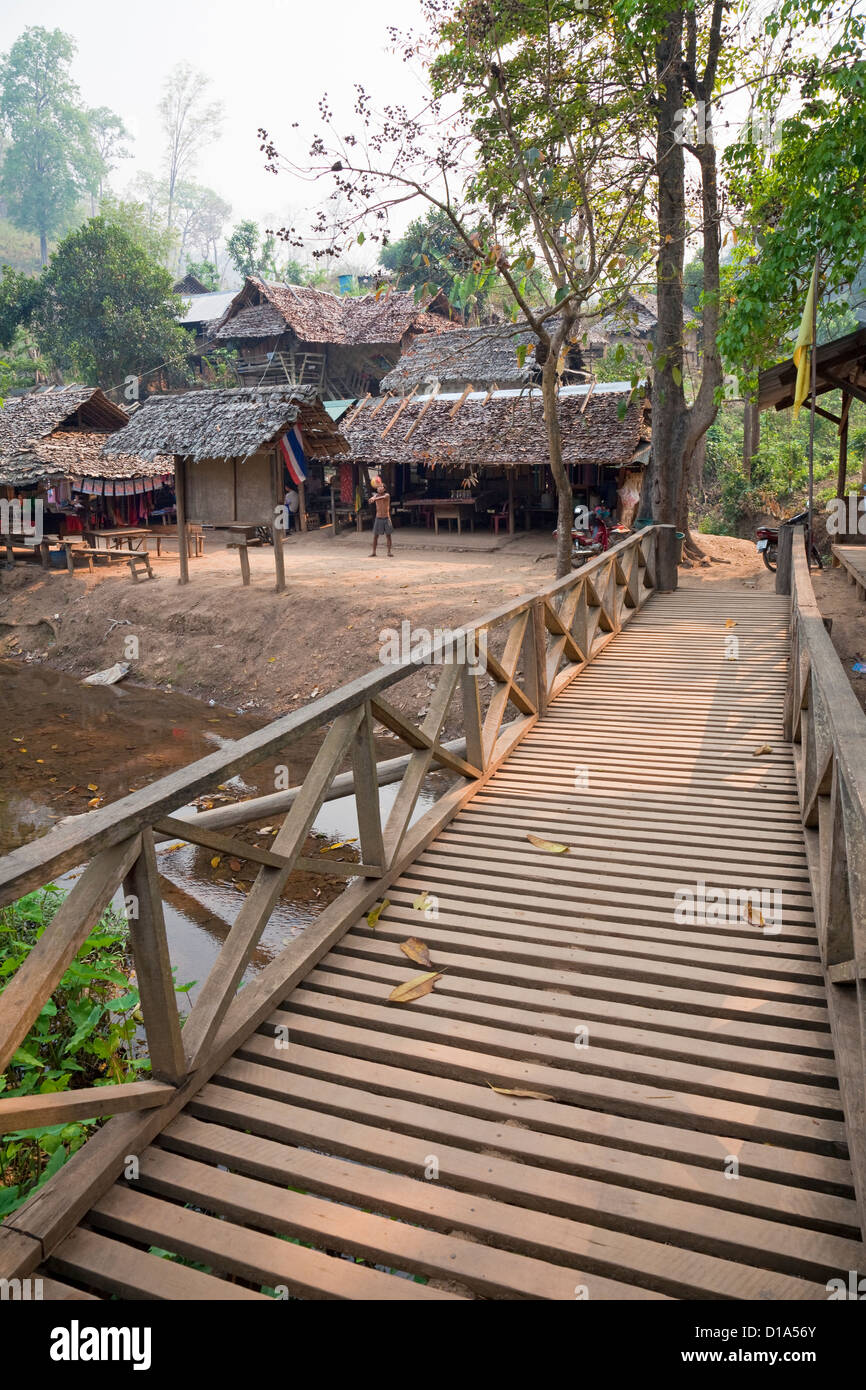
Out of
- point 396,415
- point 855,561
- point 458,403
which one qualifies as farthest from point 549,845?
point 396,415

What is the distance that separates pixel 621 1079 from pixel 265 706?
11.4m

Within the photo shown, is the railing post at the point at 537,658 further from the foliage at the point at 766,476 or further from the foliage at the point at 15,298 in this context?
the foliage at the point at 15,298

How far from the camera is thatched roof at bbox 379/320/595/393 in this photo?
22969 millimetres

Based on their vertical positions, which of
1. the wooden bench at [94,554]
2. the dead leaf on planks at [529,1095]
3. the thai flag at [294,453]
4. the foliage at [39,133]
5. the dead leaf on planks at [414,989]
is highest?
the foliage at [39,133]

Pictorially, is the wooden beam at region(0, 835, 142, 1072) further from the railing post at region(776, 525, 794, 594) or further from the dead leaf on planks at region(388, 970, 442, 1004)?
the railing post at region(776, 525, 794, 594)

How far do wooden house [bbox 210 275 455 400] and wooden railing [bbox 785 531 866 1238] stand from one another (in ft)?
89.6

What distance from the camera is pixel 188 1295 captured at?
232 cm

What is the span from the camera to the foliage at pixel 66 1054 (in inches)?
152

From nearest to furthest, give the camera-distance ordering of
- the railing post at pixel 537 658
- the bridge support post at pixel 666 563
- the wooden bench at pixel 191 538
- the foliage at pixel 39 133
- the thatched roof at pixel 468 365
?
1. the railing post at pixel 537 658
2. the bridge support post at pixel 666 563
3. the wooden bench at pixel 191 538
4. the thatched roof at pixel 468 365
5. the foliage at pixel 39 133

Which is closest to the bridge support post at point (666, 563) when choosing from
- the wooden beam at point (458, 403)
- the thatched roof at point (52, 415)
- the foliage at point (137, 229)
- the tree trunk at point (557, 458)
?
the tree trunk at point (557, 458)

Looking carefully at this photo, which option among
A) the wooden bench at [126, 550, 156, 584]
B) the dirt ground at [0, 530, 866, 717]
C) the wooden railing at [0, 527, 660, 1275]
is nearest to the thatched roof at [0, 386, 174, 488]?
the dirt ground at [0, 530, 866, 717]

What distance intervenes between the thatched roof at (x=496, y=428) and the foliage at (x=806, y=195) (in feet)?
22.9

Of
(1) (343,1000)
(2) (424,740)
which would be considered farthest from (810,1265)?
(2) (424,740)

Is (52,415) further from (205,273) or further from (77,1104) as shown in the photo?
(205,273)
